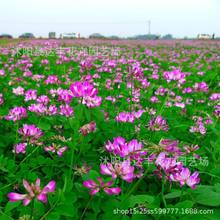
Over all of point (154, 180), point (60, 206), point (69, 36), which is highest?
point (69, 36)

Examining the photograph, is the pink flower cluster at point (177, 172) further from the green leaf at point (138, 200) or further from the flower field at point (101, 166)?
the green leaf at point (138, 200)

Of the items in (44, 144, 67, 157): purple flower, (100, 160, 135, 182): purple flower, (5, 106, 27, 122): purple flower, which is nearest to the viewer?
(100, 160, 135, 182): purple flower

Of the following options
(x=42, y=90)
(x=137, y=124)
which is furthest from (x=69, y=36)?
(x=137, y=124)

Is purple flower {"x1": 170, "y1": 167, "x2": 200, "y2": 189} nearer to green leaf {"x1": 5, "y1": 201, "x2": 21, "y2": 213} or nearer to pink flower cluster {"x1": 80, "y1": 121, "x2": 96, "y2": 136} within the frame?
pink flower cluster {"x1": 80, "y1": 121, "x2": 96, "y2": 136}

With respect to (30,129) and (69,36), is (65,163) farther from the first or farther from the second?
(69,36)

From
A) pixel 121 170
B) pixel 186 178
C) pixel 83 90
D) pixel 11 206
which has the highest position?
pixel 83 90

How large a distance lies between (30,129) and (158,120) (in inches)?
36.0

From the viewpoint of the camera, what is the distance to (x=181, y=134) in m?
2.87

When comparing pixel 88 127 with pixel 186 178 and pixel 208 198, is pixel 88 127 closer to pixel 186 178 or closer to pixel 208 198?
pixel 186 178

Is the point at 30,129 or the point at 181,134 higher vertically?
the point at 30,129

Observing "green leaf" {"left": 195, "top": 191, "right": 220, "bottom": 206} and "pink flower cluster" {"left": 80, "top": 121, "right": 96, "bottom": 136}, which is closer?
"green leaf" {"left": 195, "top": 191, "right": 220, "bottom": 206}

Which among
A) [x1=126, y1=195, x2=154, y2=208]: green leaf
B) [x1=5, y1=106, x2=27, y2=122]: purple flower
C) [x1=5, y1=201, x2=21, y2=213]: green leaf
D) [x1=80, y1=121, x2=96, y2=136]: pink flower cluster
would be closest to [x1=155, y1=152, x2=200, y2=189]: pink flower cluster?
[x1=126, y1=195, x2=154, y2=208]: green leaf

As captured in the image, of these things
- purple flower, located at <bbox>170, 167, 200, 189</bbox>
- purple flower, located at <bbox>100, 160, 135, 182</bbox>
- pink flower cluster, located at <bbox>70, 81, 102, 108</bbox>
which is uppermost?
pink flower cluster, located at <bbox>70, 81, 102, 108</bbox>

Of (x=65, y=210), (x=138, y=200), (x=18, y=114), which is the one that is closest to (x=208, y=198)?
(x=138, y=200)
